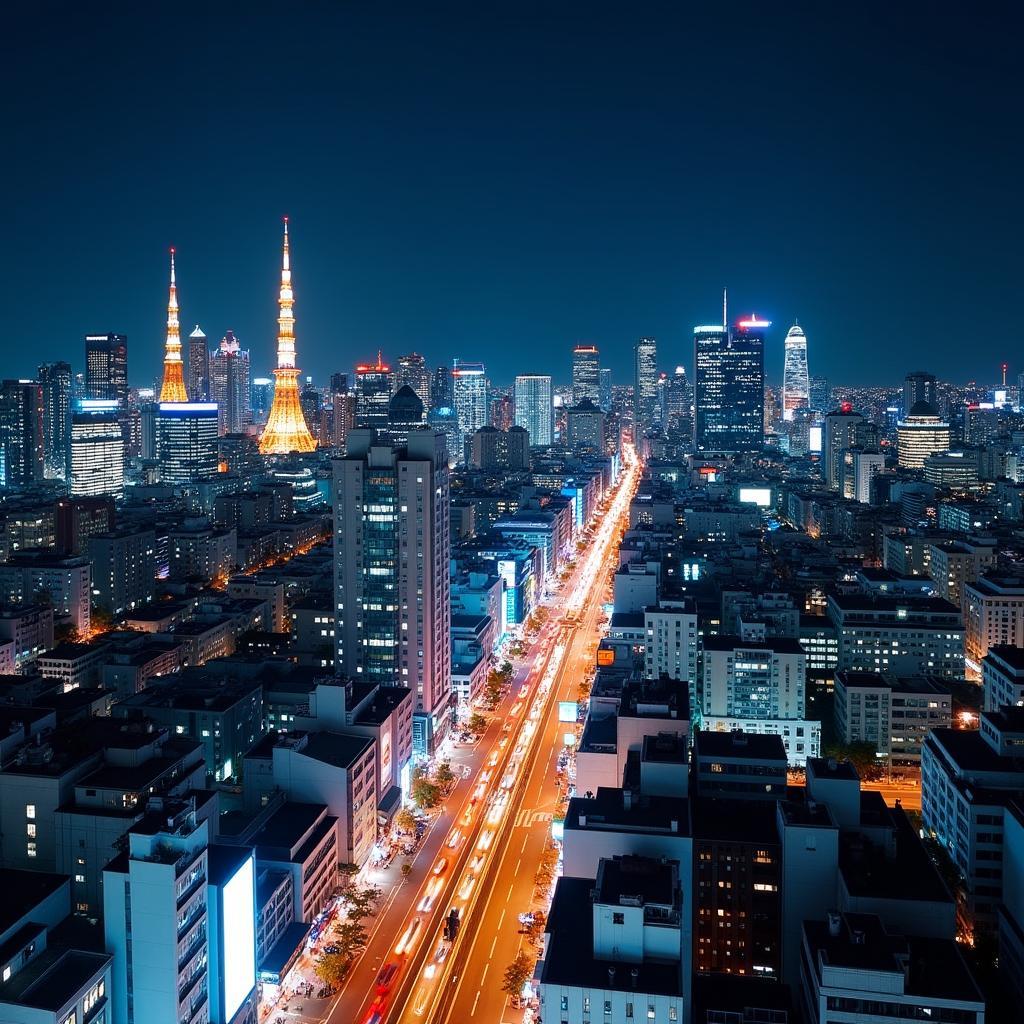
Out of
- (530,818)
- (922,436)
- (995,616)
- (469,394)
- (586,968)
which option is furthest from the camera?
(469,394)

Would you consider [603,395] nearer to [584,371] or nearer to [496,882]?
[584,371]

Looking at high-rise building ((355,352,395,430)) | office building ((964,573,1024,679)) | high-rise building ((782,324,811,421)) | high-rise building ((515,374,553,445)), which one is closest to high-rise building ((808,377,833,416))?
high-rise building ((782,324,811,421))

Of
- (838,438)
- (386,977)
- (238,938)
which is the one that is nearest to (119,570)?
(386,977)

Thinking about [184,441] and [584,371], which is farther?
[584,371]

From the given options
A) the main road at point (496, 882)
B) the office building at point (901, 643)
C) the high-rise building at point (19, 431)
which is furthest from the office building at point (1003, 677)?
the high-rise building at point (19, 431)

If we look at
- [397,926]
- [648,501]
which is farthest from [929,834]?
[648,501]

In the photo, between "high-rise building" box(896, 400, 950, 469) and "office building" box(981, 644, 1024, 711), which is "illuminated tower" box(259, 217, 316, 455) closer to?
"high-rise building" box(896, 400, 950, 469)

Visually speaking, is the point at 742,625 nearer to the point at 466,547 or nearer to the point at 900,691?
the point at 900,691
